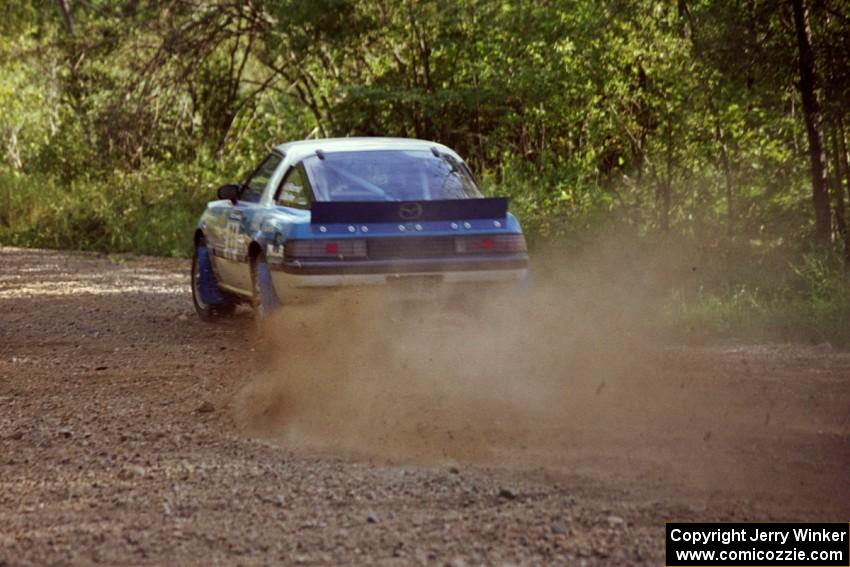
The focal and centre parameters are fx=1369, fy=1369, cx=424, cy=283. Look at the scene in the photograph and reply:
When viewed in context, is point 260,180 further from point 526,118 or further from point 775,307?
point 526,118

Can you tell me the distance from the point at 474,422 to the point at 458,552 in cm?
237

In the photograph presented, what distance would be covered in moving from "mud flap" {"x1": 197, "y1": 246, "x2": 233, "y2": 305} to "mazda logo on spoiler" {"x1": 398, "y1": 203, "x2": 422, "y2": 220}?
122 inches

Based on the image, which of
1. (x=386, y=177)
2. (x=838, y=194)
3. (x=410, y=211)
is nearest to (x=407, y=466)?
(x=410, y=211)

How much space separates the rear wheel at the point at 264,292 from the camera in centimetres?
966

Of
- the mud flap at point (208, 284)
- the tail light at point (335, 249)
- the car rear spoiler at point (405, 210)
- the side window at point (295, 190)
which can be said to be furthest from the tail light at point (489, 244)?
the mud flap at point (208, 284)

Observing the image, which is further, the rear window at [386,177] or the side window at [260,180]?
the side window at [260,180]

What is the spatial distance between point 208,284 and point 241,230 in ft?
5.07

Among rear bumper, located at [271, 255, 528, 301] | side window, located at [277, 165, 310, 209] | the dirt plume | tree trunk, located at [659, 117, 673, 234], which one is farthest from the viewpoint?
tree trunk, located at [659, 117, 673, 234]

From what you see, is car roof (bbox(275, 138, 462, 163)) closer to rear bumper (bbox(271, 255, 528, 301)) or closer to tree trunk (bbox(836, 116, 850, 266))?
rear bumper (bbox(271, 255, 528, 301))

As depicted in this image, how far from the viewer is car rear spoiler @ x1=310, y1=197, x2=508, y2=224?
9281mm

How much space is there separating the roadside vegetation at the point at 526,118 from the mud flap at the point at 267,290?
3.48m

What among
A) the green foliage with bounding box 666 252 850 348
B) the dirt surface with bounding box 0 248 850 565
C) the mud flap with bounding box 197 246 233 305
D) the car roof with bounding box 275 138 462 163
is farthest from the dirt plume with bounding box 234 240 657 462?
the mud flap with bounding box 197 246 233 305

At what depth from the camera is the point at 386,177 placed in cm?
Answer: 1019

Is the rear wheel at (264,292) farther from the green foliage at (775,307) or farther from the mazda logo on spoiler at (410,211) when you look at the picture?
the green foliage at (775,307)
